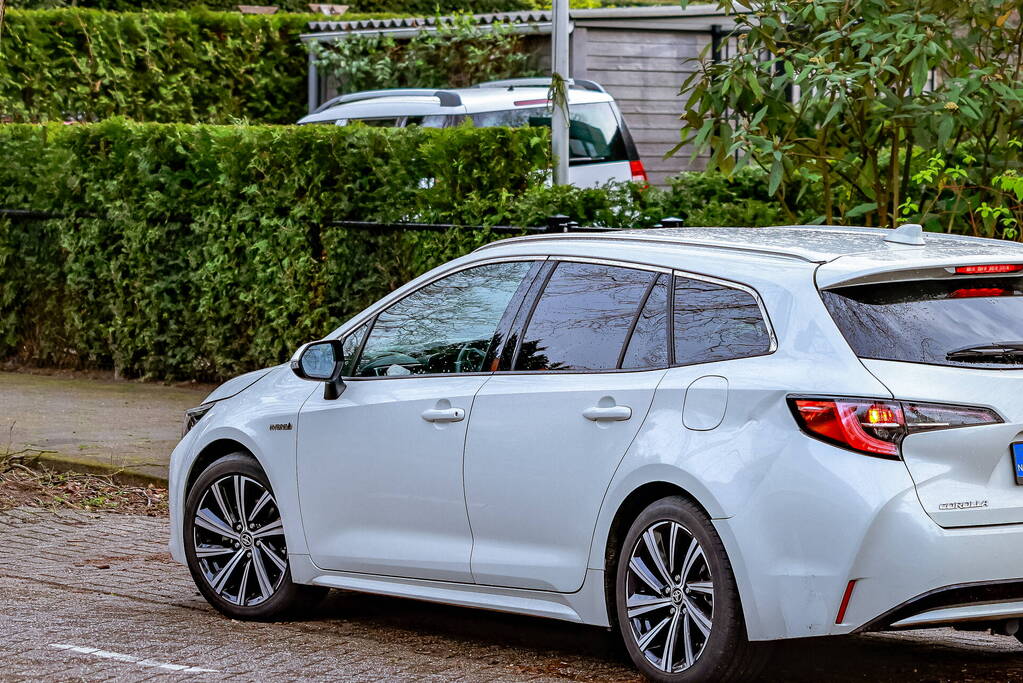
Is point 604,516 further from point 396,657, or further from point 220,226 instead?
point 220,226

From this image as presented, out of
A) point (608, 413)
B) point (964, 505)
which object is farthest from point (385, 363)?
point (964, 505)

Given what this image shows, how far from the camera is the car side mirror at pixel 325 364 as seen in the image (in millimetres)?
7105

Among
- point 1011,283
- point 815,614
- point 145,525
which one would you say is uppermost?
point 1011,283

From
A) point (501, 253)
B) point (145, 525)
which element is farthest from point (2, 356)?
point (501, 253)

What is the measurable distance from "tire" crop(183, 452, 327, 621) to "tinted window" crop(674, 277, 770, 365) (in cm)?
215

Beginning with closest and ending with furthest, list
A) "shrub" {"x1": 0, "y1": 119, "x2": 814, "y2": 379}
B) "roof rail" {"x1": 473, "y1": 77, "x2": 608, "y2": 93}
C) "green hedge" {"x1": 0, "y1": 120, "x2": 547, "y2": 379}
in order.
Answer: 1. "shrub" {"x1": 0, "y1": 119, "x2": 814, "y2": 379}
2. "green hedge" {"x1": 0, "y1": 120, "x2": 547, "y2": 379}
3. "roof rail" {"x1": 473, "y1": 77, "x2": 608, "y2": 93}

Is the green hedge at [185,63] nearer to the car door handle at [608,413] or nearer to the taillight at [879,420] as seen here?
the car door handle at [608,413]

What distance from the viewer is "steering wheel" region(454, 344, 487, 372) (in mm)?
6645

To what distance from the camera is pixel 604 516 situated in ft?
19.5

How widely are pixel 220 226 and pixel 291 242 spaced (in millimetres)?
814

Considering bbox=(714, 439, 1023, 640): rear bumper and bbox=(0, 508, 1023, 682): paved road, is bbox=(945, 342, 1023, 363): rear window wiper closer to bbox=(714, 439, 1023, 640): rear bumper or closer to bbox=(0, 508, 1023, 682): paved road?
bbox=(714, 439, 1023, 640): rear bumper

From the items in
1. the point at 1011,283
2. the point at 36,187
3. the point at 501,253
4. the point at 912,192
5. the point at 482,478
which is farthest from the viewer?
the point at 36,187

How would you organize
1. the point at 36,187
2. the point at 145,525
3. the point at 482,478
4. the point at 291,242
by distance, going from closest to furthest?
the point at 482,478 < the point at 145,525 < the point at 291,242 < the point at 36,187

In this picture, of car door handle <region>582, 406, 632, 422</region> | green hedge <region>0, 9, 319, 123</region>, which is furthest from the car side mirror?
green hedge <region>0, 9, 319, 123</region>
